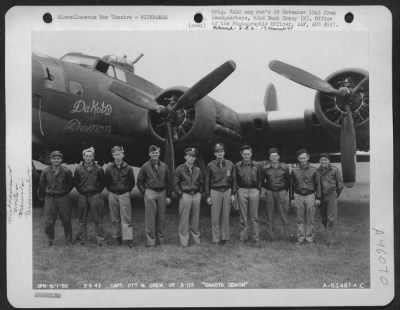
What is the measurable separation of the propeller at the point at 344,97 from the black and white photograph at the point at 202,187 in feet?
0.04

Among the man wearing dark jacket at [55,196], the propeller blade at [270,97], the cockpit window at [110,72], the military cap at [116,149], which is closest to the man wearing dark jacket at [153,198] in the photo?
the military cap at [116,149]

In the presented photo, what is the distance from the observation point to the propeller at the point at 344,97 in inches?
154

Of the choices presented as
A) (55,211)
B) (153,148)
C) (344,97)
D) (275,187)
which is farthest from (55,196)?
(344,97)

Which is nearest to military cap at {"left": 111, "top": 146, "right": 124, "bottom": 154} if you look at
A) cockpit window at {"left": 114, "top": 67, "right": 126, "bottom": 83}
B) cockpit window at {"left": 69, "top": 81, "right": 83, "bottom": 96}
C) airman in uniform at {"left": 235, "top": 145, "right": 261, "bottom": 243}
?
cockpit window at {"left": 69, "top": 81, "right": 83, "bottom": 96}

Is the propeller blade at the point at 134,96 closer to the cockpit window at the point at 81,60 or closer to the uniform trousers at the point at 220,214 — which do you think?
the cockpit window at the point at 81,60

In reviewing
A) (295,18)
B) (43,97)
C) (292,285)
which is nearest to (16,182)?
(43,97)

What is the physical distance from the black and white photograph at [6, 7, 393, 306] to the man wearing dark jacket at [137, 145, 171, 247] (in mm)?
12

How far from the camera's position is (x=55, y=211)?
3.88 meters

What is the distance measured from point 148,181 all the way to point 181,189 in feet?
1.15

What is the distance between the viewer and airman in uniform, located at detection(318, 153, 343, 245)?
3.91 meters

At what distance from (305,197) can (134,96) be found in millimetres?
2212

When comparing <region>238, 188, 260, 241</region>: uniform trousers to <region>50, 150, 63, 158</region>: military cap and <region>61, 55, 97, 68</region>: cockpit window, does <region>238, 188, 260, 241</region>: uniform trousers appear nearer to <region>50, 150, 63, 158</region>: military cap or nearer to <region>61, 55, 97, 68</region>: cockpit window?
<region>50, 150, 63, 158</region>: military cap

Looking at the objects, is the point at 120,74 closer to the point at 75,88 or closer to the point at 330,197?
the point at 75,88

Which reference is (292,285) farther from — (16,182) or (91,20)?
(91,20)
